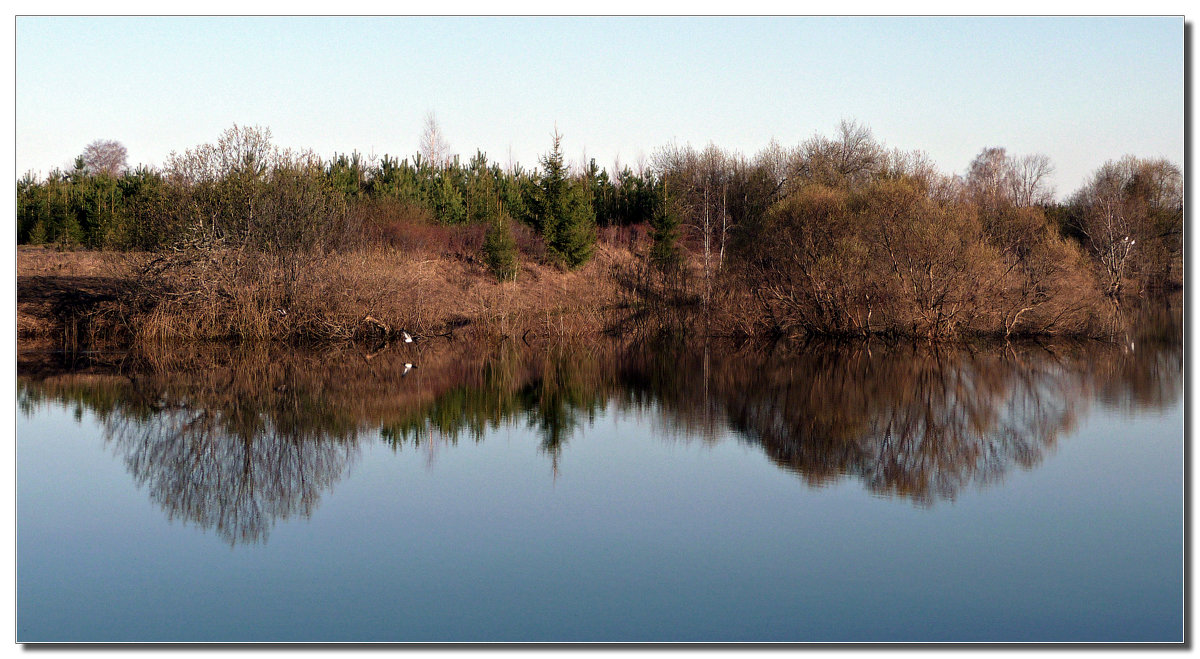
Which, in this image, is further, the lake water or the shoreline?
the shoreline

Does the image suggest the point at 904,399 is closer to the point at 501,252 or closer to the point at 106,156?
the point at 501,252

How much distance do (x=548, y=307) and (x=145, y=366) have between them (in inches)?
514

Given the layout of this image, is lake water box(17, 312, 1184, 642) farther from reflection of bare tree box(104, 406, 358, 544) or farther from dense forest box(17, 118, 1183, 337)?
dense forest box(17, 118, 1183, 337)

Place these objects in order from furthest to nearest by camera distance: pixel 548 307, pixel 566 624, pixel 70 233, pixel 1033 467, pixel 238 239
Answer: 1. pixel 70 233
2. pixel 548 307
3. pixel 238 239
4. pixel 1033 467
5. pixel 566 624

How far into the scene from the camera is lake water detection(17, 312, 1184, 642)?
7.07 metres

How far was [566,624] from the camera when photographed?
273 inches

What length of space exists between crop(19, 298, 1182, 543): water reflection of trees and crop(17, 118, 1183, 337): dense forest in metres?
2.12

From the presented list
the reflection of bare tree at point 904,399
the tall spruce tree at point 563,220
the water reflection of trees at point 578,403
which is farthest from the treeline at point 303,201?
the reflection of bare tree at point 904,399

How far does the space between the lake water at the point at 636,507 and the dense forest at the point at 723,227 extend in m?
6.57

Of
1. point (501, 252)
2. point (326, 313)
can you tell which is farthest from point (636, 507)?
point (501, 252)

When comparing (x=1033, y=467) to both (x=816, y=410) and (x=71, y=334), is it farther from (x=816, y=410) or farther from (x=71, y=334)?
(x=71, y=334)

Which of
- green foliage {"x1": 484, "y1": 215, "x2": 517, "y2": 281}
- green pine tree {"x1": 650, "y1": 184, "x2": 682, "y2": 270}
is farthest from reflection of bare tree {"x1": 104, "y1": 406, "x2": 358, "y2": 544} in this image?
green pine tree {"x1": 650, "y1": 184, "x2": 682, "y2": 270}

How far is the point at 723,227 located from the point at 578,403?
1785cm

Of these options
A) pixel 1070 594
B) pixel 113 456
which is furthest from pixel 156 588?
pixel 1070 594
